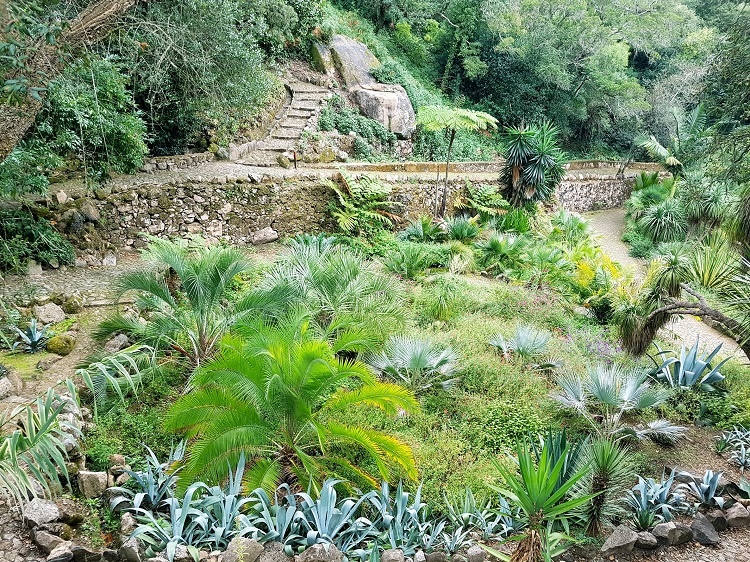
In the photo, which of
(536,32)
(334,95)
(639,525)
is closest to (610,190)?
(536,32)

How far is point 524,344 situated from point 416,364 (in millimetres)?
1676

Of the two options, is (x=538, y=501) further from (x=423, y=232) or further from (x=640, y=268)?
(x=640, y=268)

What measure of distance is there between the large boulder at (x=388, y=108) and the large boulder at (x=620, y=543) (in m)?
13.7

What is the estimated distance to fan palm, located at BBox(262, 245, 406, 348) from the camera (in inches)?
259

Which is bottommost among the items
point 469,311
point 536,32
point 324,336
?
point 469,311

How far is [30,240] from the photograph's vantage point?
779 centimetres

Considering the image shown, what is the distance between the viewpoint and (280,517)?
3951mm

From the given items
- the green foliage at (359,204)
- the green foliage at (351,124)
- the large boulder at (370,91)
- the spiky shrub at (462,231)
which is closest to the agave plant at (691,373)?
the spiky shrub at (462,231)

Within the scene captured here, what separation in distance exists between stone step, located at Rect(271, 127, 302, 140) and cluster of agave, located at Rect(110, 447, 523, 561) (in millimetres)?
10568

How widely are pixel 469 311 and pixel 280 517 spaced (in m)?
5.31

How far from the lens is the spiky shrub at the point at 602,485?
4426mm

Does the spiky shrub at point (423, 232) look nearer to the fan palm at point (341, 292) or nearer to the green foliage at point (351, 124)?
the fan palm at point (341, 292)

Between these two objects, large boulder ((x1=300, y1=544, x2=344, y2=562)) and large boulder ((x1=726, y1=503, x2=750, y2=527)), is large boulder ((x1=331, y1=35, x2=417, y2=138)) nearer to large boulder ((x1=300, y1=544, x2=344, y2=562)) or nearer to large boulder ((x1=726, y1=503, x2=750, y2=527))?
large boulder ((x1=726, y1=503, x2=750, y2=527))

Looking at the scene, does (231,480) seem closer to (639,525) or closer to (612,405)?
(639,525)
